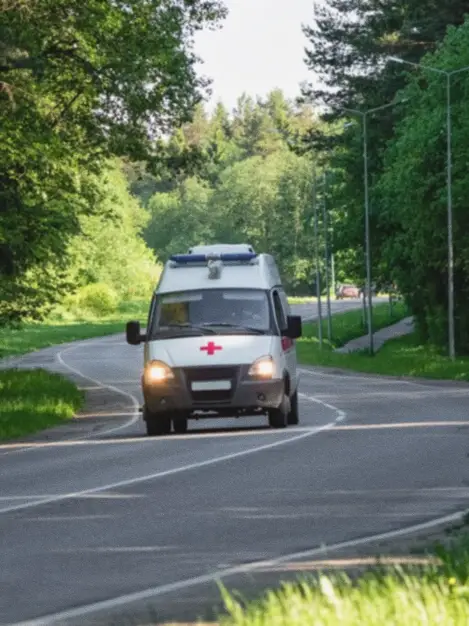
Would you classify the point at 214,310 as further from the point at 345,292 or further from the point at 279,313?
the point at 345,292

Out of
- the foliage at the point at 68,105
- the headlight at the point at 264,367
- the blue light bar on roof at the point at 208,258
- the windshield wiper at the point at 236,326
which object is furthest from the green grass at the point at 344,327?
the headlight at the point at 264,367

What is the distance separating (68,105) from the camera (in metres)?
40.5

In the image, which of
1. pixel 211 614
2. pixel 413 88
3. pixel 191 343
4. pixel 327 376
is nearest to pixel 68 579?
pixel 211 614

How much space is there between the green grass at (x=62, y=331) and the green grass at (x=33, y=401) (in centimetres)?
3281

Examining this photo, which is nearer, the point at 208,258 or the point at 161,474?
the point at 161,474

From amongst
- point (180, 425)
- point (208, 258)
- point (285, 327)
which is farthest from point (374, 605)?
point (180, 425)

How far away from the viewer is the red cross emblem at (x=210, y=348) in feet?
89.5

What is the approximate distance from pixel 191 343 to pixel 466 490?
408 inches

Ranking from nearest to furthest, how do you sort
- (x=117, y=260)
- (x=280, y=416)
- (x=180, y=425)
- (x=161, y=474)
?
1. (x=161, y=474)
2. (x=280, y=416)
3. (x=180, y=425)
4. (x=117, y=260)

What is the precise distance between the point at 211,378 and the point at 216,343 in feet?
1.53

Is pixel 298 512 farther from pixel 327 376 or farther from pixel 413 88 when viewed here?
pixel 413 88

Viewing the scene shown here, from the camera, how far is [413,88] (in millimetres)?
67562

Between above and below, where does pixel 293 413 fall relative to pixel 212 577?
below

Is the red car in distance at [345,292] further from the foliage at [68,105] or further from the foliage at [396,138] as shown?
the foliage at [68,105]
